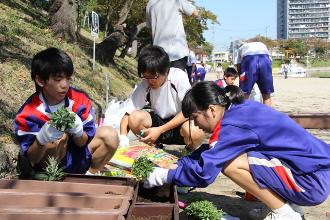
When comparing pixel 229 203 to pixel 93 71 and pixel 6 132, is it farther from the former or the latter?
pixel 93 71

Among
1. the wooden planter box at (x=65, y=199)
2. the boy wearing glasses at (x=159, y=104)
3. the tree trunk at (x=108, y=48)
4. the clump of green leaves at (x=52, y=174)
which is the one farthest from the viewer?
the tree trunk at (x=108, y=48)

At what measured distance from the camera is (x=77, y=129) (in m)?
2.75

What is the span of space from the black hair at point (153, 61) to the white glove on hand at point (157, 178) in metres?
1.08

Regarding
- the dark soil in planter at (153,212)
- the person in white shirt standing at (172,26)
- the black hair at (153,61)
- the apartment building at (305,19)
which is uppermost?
the apartment building at (305,19)

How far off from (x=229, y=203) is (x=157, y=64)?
124cm

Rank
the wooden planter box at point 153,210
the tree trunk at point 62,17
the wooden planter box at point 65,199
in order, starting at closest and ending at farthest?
the wooden planter box at point 65,199 < the wooden planter box at point 153,210 < the tree trunk at point 62,17

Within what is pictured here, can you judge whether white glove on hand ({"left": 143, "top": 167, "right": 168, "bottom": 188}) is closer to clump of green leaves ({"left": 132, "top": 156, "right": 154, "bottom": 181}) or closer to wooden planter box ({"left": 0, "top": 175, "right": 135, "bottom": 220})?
clump of green leaves ({"left": 132, "top": 156, "right": 154, "bottom": 181})

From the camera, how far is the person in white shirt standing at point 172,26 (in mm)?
5163

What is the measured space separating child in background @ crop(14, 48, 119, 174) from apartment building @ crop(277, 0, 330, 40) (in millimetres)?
160626

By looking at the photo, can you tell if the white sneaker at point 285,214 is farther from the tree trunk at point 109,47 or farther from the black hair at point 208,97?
the tree trunk at point 109,47

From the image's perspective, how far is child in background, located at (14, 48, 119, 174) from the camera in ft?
9.19

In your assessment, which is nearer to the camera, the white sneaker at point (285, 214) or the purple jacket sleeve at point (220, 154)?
the purple jacket sleeve at point (220, 154)

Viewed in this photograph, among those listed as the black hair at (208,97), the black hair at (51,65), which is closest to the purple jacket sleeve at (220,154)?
the black hair at (208,97)

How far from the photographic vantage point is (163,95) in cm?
406
